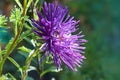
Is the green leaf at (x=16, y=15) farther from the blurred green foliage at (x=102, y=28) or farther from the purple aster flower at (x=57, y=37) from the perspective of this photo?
the blurred green foliage at (x=102, y=28)

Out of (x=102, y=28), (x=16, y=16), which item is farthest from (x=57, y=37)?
(x=102, y=28)

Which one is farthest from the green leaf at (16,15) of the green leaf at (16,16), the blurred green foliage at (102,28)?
the blurred green foliage at (102,28)

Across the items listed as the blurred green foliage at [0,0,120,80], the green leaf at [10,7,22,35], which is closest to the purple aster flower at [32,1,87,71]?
the green leaf at [10,7,22,35]

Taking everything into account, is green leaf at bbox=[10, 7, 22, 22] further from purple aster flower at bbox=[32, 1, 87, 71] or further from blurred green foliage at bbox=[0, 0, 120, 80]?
blurred green foliage at bbox=[0, 0, 120, 80]

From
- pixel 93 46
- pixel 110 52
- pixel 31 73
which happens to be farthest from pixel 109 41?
pixel 31 73

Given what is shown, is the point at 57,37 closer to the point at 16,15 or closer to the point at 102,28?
the point at 16,15

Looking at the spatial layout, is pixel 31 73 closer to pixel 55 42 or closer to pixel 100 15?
pixel 55 42

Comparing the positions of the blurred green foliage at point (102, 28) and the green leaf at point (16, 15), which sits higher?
the blurred green foliage at point (102, 28)

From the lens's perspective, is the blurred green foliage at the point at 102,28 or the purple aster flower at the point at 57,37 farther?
the blurred green foliage at the point at 102,28

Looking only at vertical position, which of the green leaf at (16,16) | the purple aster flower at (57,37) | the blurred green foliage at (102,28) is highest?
the blurred green foliage at (102,28)
